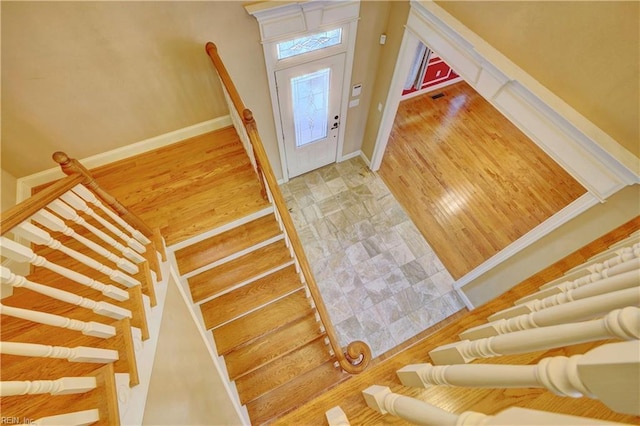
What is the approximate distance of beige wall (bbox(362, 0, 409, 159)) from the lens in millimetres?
3134

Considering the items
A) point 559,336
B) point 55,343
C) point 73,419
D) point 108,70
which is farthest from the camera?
point 108,70

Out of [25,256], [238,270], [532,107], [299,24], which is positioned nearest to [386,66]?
[299,24]

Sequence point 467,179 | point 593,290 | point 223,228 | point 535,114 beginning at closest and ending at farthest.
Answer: point 593,290
point 535,114
point 223,228
point 467,179

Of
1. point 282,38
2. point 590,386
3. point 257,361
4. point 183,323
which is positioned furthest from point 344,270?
point 590,386

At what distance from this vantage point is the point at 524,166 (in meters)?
5.04

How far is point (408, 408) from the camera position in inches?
33.6

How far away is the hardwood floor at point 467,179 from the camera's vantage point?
4.32 meters

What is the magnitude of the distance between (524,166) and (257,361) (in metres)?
5.16

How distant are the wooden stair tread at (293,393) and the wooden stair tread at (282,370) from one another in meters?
0.07

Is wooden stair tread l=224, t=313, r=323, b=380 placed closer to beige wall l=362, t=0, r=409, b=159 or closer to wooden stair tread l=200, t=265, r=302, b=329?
wooden stair tread l=200, t=265, r=302, b=329

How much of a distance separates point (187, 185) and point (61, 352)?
1966mm

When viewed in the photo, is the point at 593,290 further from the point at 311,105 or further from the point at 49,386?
the point at 311,105

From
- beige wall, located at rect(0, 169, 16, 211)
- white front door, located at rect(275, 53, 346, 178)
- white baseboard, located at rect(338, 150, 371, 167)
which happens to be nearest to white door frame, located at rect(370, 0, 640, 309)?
white front door, located at rect(275, 53, 346, 178)

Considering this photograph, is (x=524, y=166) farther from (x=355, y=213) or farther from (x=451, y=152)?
(x=355, y=213)
